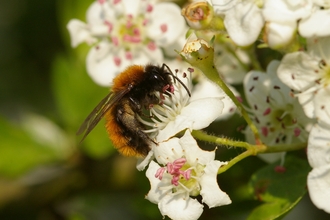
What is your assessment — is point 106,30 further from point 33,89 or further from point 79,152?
point 33,89

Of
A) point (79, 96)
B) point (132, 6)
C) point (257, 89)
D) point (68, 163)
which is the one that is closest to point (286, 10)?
point (257, 89)

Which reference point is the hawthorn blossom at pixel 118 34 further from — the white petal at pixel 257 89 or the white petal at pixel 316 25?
the white petal at pixel 316 25

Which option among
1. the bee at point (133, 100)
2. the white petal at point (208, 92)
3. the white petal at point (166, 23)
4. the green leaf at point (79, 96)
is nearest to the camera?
the bee at point (133, 100)

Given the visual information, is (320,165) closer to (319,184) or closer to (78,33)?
(319,184)

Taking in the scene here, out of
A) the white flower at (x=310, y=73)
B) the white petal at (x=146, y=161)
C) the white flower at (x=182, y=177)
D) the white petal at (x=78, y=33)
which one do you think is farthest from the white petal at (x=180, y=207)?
the white petal at (x=78, y=33)

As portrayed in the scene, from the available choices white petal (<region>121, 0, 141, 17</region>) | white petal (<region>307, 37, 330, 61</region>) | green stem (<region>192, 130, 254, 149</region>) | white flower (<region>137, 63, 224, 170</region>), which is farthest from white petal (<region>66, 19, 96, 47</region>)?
white petal (<region>307, 37, 330, 61</region>)

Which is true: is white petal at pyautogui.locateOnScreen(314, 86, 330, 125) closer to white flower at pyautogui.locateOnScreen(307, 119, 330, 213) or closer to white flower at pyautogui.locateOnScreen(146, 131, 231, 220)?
white flower at pyautogui.locateOnScreen(307, 119, 330, 213)

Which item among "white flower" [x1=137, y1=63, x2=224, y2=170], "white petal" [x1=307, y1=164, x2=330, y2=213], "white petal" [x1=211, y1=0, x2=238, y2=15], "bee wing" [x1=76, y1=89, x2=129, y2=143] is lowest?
"white petal" [x1=307, y1=164, x2=330, y2=213]
